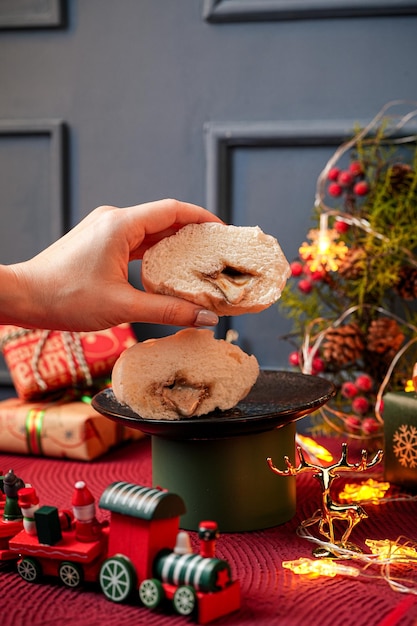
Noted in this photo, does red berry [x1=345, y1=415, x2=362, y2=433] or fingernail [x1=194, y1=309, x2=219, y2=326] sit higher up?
fingernail [x1=194, y1=309, x2=219, y2=326]

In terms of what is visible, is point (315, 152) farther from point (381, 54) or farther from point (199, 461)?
point (199, 461)

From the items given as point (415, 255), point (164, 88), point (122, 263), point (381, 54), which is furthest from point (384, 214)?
point (122, 263)

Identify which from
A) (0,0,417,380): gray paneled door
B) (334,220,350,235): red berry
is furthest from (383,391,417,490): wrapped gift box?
(0,0,417,380): gray paneled door

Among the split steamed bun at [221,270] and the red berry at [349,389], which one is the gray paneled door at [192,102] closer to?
the red berry at [349,389]

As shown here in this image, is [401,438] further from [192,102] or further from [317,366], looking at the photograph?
[192,102]

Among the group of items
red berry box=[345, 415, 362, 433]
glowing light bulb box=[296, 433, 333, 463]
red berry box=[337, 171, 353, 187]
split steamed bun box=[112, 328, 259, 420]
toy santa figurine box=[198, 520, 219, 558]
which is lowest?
glowing light bulb box=[296, 433, 333, 463]

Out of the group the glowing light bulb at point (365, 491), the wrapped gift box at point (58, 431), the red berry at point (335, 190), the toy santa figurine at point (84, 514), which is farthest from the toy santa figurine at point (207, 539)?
the red berry at point (335, 190)

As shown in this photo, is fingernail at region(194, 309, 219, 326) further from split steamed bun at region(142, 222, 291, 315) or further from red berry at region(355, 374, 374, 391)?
red berry at region(355, 374, 374, 391)
